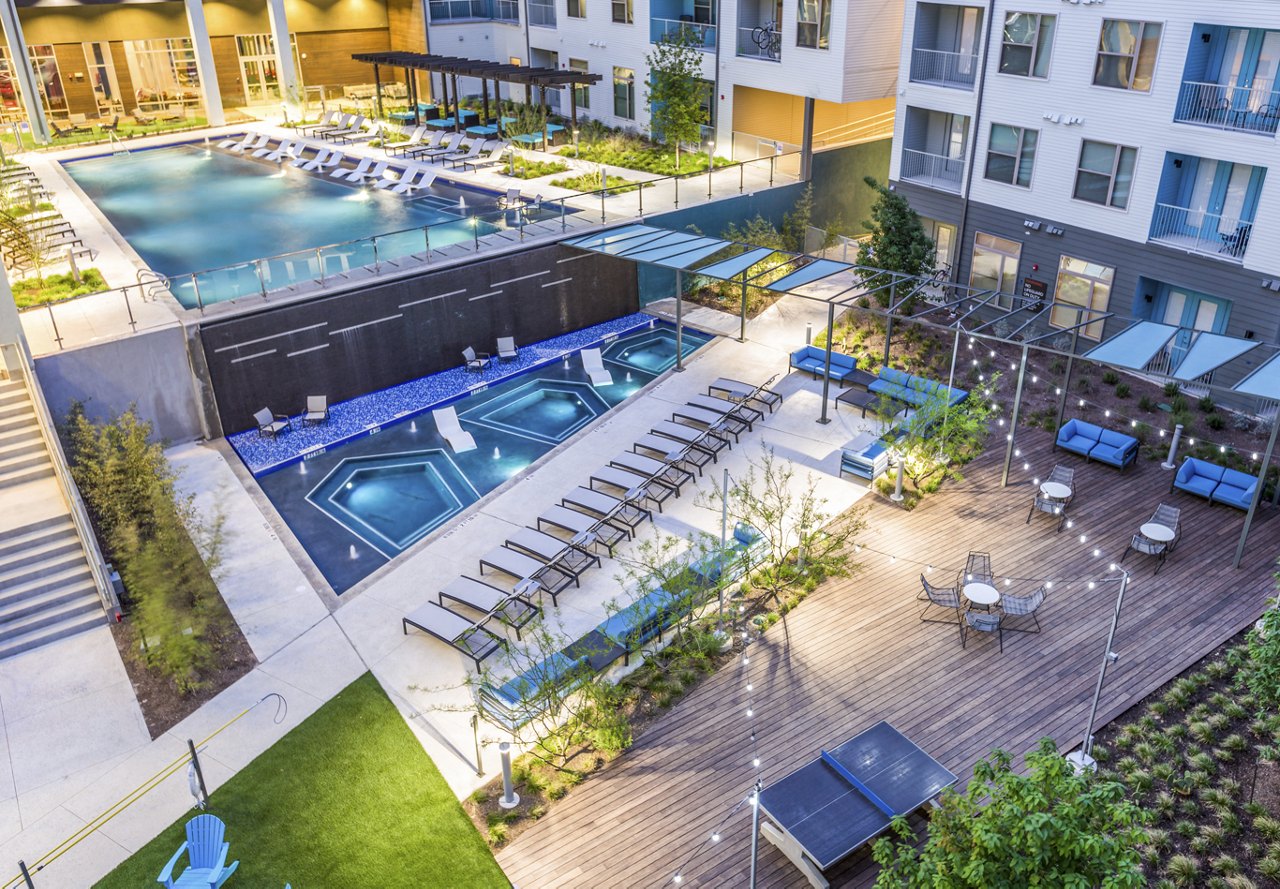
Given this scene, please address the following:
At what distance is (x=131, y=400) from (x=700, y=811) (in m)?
15.0

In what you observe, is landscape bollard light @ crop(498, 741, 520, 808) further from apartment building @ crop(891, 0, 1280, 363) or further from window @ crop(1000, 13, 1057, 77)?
window @ crop(1000, 13, 1057, 77)

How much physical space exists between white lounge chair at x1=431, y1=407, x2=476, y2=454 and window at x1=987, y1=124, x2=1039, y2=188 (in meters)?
15.4

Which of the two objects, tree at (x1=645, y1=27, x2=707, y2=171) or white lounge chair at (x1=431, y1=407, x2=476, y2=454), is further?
tree at (x1=645, y1=27, x2=707, y2=171)

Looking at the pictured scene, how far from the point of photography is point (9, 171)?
94.7 ft

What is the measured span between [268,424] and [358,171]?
14262 millimetres

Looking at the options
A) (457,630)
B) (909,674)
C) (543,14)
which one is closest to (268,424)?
(457,630)

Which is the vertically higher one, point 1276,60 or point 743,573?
point 1276,60

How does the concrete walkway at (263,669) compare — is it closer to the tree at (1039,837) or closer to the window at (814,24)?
the tree at (1039,837)

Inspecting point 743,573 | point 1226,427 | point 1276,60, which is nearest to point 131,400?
point 743,573

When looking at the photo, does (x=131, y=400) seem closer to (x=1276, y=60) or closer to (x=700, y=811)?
(x=700, y=811)

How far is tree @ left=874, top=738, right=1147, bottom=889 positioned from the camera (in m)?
7.56

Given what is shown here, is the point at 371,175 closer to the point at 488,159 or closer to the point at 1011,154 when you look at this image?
the point at 488,159

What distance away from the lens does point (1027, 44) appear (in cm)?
2291

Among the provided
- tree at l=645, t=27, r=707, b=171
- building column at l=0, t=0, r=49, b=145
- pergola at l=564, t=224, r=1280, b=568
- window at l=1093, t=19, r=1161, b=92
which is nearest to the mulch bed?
pergola at l=564, t=224, r=1280, b=568
